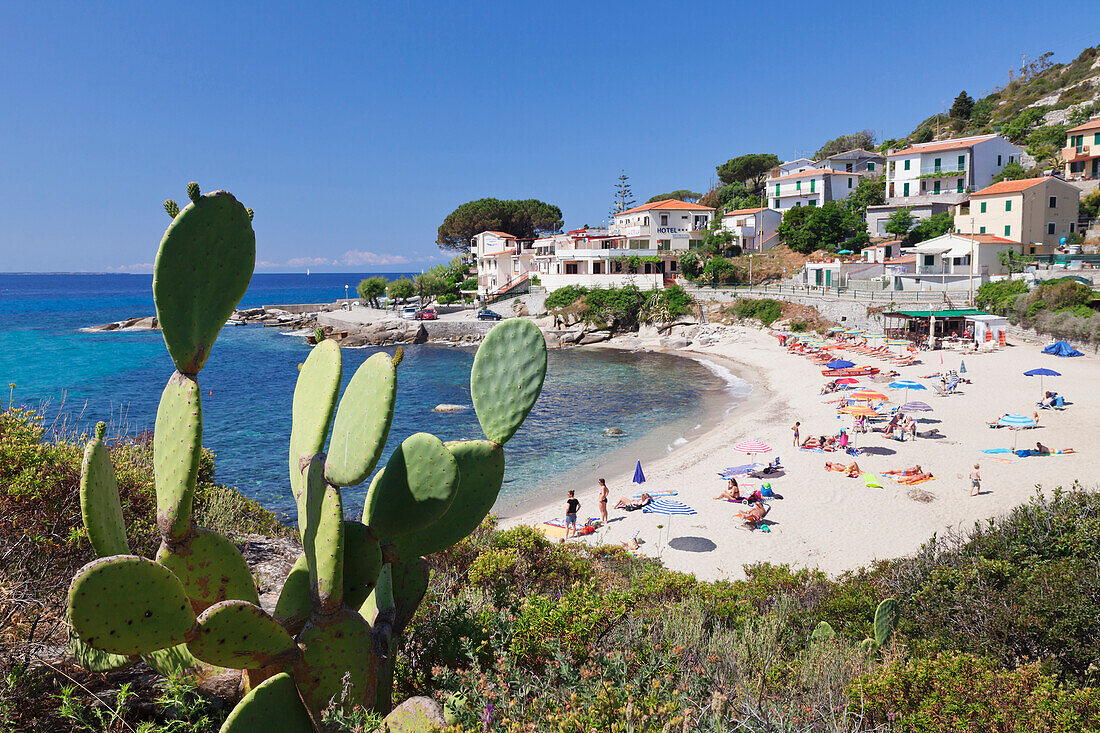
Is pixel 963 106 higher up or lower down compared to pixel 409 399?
higher up

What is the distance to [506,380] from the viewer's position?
14.1 ft

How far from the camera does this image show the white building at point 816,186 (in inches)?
2491

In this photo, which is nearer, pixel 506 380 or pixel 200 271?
Result: pixel 200 271

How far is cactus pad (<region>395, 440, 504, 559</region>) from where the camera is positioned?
388 cm

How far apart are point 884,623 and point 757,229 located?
6145 cm

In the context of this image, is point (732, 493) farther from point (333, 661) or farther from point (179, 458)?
point (179, 458)

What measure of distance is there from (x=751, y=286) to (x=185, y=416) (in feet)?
173

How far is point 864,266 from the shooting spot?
46906 mm

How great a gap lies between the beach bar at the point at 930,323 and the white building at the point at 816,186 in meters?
30.7

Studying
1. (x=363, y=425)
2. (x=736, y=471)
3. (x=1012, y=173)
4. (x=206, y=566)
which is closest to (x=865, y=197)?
(x=1012, y=173)

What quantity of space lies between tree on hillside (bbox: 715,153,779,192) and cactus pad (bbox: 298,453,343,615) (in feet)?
275

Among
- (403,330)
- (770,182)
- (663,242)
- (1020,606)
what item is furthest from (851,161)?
(1020,606)

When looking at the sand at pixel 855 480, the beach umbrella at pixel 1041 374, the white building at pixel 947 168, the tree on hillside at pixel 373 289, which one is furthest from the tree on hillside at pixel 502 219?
the beach umbrella at pixel 1041 374

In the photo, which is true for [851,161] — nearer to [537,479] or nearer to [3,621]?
[537,479]
